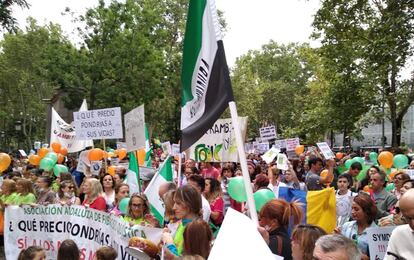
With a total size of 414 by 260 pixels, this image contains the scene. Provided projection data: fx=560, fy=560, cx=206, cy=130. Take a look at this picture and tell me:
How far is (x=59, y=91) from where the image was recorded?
31234 millimetres

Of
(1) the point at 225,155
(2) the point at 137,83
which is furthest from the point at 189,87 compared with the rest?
(2) the point at 137,83

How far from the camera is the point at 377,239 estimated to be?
4.69m

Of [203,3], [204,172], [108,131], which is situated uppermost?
[203,3]

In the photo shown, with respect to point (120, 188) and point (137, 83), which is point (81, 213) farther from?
point (137, 83)

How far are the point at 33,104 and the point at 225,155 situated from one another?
4919 centimetres

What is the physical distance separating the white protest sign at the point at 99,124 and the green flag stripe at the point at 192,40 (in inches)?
211

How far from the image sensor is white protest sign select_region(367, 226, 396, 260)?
4668mm

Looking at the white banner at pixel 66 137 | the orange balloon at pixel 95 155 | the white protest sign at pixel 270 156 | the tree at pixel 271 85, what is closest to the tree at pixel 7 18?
the white banner at pixel 66 137

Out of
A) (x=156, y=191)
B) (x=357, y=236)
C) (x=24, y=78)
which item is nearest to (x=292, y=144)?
(x=156, y=191)

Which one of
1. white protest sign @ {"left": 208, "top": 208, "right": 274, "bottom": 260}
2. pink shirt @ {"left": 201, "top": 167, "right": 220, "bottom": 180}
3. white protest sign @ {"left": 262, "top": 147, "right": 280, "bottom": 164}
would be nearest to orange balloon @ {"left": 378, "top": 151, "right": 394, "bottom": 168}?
white protest sign @ {"left": 262, "top": 147, "right": 280, "bottom": 164}

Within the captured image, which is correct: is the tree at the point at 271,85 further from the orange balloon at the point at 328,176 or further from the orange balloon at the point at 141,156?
the orange balloon at the point at 328,176

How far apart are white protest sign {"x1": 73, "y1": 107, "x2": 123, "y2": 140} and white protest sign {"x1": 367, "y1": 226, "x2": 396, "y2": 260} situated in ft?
18.6

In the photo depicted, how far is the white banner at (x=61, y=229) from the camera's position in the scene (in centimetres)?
599

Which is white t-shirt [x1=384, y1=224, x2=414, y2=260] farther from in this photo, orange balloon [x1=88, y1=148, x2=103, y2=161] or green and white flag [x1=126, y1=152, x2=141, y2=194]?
orange balloon [x1=88, y1=148, x2=103, y2=161]
